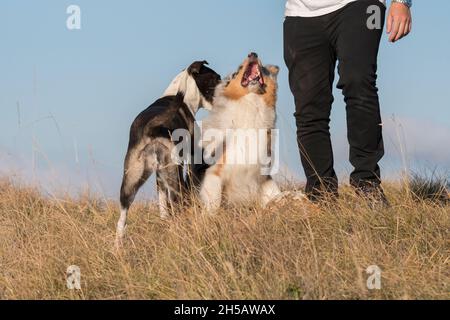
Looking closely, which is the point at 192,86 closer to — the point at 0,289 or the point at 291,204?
the point at 291,204

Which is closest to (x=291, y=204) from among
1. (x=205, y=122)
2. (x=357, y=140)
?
(x=357, y=140)

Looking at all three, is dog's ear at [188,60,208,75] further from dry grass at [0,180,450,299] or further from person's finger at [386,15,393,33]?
person's finger at [386,15,393,33]

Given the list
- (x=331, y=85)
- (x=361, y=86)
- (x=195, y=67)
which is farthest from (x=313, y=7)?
(x=195, y=67)

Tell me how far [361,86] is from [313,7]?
32.7 inches

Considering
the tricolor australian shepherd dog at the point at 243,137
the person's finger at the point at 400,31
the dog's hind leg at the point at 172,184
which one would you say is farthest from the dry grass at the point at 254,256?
the person's finger at the point at 400,31

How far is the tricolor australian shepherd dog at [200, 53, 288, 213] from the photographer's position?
7074 mm

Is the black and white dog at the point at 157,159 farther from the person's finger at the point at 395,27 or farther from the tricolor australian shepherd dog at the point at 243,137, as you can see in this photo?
the person's finger at the point at 395,27

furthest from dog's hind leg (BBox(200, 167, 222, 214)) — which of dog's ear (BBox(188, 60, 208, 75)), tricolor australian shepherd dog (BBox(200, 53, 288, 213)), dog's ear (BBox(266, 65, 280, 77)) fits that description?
dog's ear (BBox(188, 60, 208, 75))

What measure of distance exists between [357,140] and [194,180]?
5.43 ft

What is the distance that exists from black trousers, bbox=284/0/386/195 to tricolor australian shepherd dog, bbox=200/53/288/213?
1.61 ft

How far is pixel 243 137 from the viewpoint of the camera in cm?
713

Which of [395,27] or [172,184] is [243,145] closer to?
[172,184]

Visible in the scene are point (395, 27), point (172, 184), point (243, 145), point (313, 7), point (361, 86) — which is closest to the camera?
point (395, 27)

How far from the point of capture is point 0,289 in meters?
5.04
